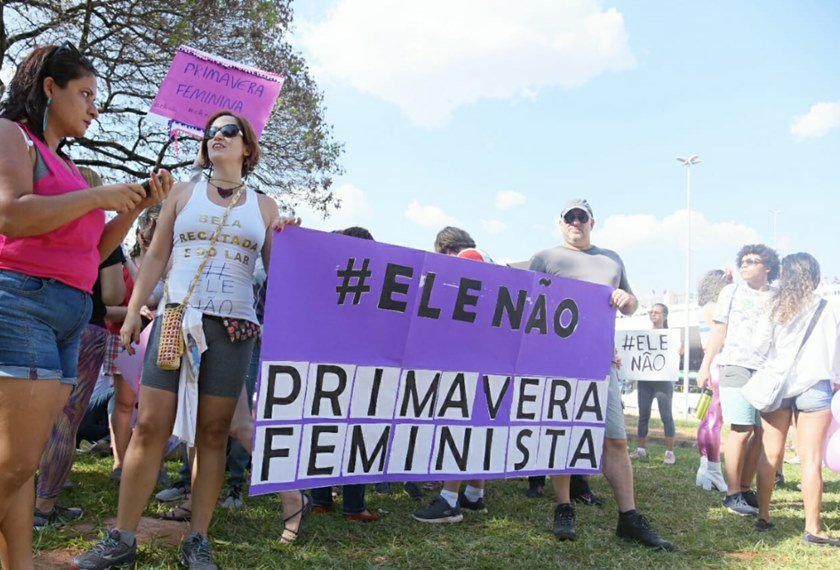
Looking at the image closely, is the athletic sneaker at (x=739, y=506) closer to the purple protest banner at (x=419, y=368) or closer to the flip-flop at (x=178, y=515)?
the purple protest banner at (x=419, y=368)

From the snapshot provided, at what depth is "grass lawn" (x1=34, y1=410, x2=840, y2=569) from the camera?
316 cm

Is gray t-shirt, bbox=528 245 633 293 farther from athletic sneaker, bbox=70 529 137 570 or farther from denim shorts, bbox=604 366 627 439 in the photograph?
athletic sneaker, bbox=70 529 137 570

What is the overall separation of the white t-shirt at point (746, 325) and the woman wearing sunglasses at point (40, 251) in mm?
4214

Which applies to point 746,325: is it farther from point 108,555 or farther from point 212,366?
point 108,555

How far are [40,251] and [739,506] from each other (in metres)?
4.88

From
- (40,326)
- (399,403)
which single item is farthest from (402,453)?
(40,326)

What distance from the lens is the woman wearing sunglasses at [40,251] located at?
2.05 meters

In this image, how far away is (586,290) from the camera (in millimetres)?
4270

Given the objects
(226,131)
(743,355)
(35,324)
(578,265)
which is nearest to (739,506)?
(743,355)

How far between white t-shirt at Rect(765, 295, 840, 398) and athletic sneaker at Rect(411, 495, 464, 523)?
228cm

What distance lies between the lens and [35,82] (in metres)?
2.26

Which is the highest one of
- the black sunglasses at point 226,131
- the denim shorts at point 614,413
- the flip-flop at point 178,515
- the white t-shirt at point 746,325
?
the black sunglasses at point 226,131

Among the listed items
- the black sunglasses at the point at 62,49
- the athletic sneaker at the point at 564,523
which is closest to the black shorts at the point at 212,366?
the black sunglasses at the point at 62,49

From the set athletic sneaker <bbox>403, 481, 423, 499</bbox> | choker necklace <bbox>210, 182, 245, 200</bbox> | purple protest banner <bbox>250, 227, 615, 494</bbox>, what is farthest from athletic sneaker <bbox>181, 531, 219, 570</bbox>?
athletic sneaker <bbox>403, 481, 423, 499</bbox>
